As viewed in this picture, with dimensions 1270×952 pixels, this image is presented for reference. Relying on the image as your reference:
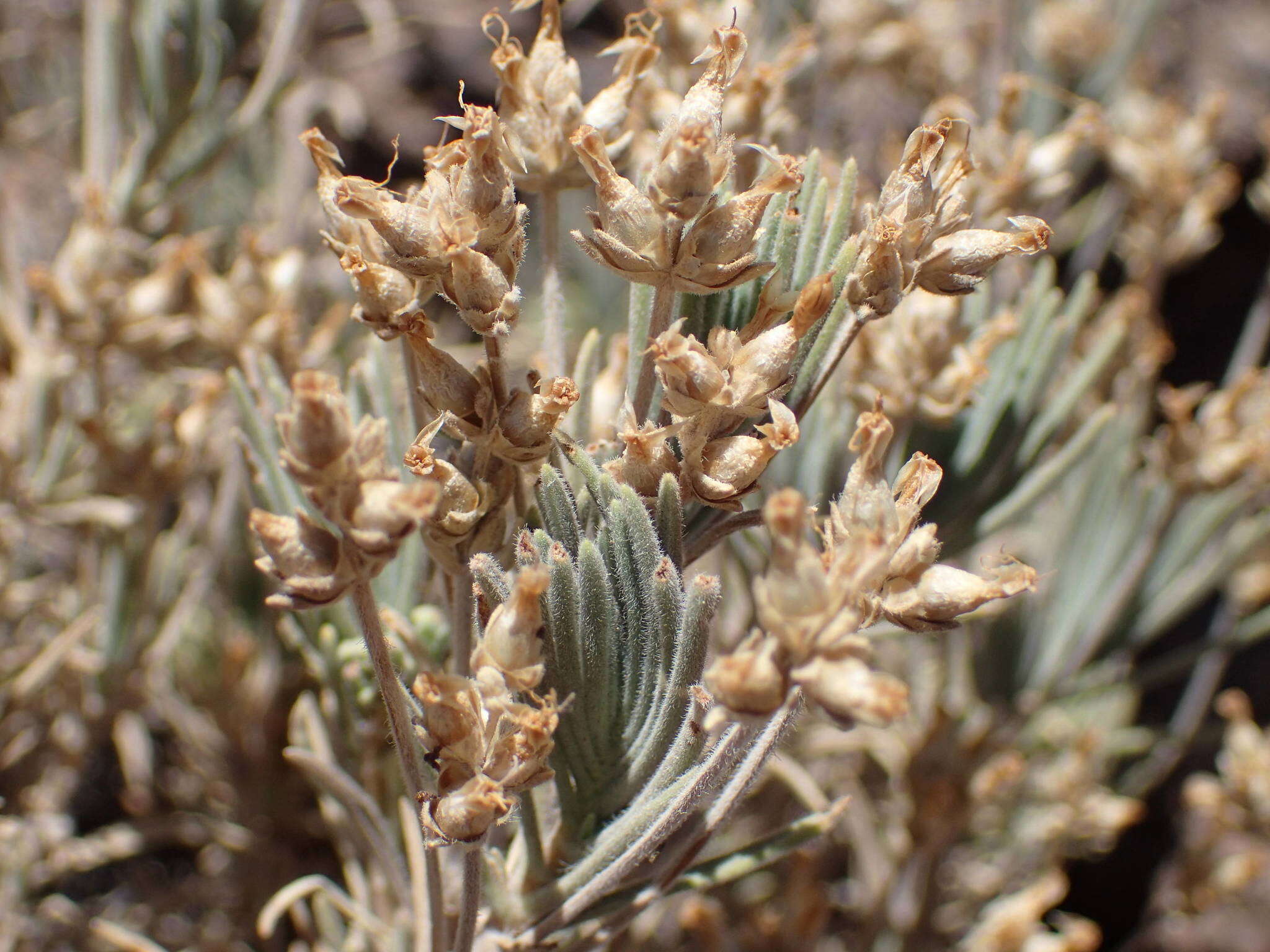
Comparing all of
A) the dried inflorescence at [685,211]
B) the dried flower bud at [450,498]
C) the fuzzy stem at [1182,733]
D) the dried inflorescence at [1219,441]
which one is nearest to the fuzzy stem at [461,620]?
the dried flower bud at [450,498]

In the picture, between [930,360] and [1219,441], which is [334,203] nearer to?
[930,360]

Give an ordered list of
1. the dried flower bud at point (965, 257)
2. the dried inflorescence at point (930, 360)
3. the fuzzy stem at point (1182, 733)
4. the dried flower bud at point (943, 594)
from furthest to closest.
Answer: the fuzzy stem at point (1182, 733)
the dried inflorescence at point (930, 360)
the dried flower bud at point (965, 257)
the dried flower bud at point (943, 594)

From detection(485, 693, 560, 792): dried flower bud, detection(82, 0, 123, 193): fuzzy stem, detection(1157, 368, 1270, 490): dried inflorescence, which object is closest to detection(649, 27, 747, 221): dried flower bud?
detection(485, 693, 560, 792): dried flower bud

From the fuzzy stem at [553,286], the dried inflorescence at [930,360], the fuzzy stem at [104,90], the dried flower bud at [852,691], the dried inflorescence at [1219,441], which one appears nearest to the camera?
the dried flower bud at [852,691]

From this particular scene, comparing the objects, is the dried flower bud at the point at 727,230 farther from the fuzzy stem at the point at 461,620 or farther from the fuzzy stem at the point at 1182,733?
the fuzzy stem at the point at 1182,733

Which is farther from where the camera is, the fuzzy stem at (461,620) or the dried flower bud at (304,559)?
the fuzzy stem at (461,620)

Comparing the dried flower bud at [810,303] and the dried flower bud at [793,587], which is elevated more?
the dried flower bud at [810,303]

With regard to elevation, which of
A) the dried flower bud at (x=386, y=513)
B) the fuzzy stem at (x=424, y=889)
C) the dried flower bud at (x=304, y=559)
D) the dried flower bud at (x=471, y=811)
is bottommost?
the fuzzy stem at (x=424, y=889)

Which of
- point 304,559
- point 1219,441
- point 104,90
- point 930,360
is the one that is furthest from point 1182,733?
point 104,90
